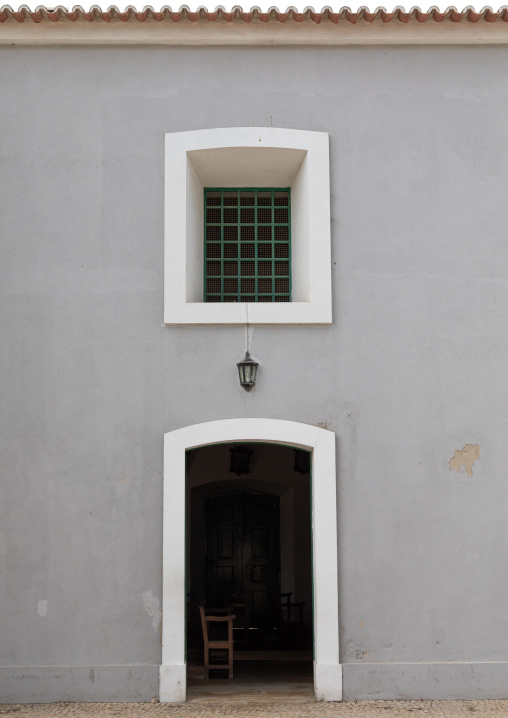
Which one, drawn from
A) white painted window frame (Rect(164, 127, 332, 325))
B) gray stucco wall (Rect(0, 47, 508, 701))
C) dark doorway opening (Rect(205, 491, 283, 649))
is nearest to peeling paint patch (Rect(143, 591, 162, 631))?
gray stucco wall (Rect(0, 47, 508, 701))

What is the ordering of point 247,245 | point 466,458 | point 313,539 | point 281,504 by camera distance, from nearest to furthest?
point 313,539 → point 466,458 → point 247,245 → point 281,504

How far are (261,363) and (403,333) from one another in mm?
1432

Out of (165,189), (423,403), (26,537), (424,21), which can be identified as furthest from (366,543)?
(424,21)

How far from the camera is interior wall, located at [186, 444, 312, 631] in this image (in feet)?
41.3

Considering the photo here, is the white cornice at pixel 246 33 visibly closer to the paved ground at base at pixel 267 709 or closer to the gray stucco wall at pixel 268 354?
the gray stucco wall at pixel 268 354

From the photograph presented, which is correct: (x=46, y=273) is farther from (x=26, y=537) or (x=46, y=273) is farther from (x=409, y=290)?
(x=409, y=290)

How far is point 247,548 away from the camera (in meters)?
13.0

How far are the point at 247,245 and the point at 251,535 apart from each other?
5.79 metres

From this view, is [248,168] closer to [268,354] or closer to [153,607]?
[268,354]

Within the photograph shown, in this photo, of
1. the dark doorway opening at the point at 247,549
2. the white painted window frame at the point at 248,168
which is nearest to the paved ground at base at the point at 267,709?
the white painted window frame at the point at 248,168

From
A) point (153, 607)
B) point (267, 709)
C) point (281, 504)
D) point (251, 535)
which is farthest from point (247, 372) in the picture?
point (251, 535)

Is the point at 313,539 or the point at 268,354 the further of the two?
the point at 268,354

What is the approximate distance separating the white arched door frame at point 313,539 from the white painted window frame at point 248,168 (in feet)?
3.53

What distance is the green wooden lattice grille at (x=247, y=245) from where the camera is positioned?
8758mm
